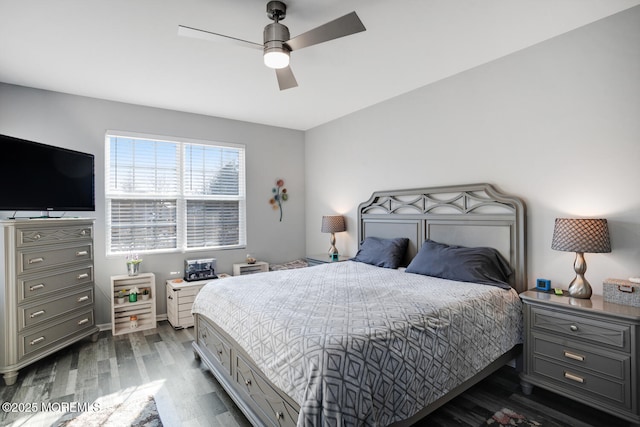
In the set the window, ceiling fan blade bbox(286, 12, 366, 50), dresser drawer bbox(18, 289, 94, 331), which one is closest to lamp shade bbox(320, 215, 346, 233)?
the window

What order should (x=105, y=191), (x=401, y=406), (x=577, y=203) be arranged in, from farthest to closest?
(x=105, y=191) < (x=577, y=203) < (x=401, y=406)

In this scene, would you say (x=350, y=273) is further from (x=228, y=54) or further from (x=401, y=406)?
(x=228, y=54)

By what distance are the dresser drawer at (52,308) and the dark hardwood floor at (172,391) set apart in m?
0.42

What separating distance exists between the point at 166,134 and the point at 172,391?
10.2ft

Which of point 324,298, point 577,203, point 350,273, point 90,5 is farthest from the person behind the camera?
point 350,273

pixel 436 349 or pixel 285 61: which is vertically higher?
pixel 285 61

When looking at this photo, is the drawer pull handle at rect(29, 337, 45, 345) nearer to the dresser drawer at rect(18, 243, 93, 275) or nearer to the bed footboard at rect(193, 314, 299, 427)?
the dresser drawer at rect(18, 243, 93, 275)

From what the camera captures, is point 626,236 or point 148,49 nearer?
point 626,236

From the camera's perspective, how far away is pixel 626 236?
2.25 m

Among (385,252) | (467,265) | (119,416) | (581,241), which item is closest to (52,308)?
(119,416)

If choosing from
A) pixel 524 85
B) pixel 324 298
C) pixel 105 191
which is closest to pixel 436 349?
pixel 324 298

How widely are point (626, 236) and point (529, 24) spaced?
1675 millimetres

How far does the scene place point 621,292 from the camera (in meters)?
2.11

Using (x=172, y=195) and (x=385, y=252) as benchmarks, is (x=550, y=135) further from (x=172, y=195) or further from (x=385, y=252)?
(x=172, y=195)
